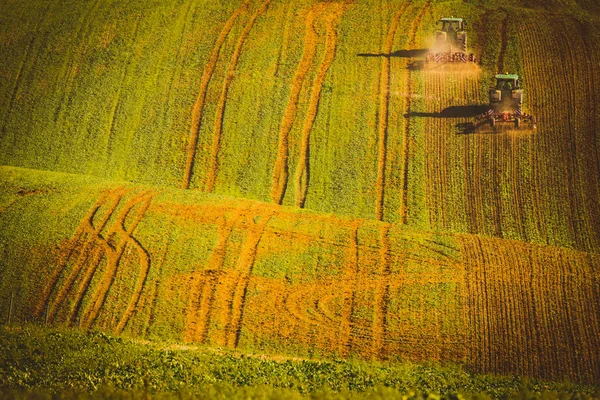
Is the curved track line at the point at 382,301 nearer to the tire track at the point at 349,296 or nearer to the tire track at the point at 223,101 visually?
the tire track at the point at 349,296

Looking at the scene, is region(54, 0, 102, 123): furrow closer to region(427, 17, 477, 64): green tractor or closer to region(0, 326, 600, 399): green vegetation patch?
region(0, 326, 600, 399): green vegetation patch

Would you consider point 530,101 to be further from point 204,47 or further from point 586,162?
point 204,47

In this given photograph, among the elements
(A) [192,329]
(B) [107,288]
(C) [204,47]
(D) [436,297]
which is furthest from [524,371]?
(C) [204,47]

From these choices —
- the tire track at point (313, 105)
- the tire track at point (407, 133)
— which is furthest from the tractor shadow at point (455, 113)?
the tire track at point (313, 105)

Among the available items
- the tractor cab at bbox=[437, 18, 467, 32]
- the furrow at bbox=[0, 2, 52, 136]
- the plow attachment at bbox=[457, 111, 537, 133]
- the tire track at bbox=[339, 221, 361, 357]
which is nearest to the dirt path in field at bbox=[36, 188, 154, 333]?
the tire track at bbox=[339, 221, 361, 357]

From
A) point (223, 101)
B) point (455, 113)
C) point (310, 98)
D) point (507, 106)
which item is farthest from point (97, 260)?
point (507, 106)

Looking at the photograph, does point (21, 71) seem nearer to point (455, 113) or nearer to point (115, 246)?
point (115, 246)
